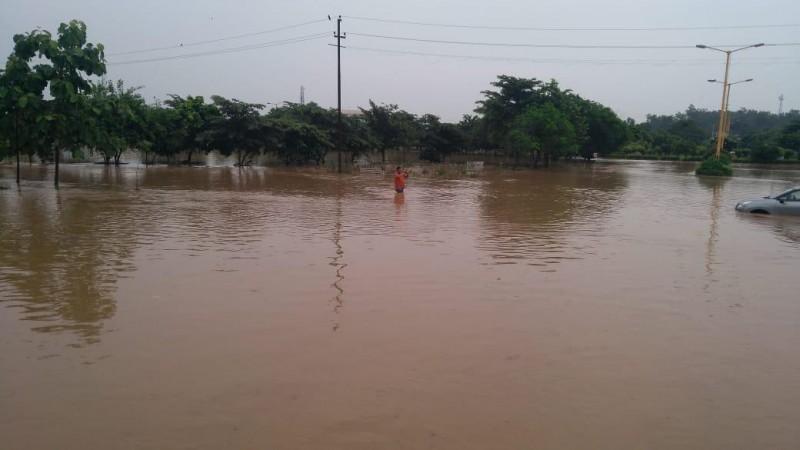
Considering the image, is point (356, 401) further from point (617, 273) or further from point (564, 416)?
point (617, 273)

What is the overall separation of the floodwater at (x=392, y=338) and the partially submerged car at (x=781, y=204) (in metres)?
5.03

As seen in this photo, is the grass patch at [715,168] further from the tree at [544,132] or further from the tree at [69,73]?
the tree at [69,73]

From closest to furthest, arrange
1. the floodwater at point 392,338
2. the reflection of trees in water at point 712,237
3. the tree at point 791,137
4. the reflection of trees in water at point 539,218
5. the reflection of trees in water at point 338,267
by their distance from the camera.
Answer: the floodwater at point 392,338, the reflection of trees in water at point 338,267, the reflection of trees in water at point 712,237, the reflection of trees in water at point 539,218, the tree at point 791,137

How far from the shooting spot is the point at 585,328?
764 cm

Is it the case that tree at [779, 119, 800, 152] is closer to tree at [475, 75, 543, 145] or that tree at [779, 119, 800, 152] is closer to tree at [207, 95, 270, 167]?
tree at [475, 75, 543, 145]

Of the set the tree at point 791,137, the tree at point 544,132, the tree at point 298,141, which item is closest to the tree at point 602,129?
the tree at point 544,132

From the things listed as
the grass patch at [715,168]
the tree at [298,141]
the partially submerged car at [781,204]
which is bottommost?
the partially submerged car at [781,204]

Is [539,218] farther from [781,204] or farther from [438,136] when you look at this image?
[438,136]

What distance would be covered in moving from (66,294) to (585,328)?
24.5 feet

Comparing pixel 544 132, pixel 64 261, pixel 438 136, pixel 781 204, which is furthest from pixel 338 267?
pixel 438 136

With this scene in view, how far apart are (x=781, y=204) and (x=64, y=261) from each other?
21.1 m

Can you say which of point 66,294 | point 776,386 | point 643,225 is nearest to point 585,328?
point 776,386

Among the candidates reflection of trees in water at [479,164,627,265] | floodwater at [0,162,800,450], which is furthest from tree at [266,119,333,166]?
floodwater at [0,162,800,450]

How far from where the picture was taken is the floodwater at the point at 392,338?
4992 mm
